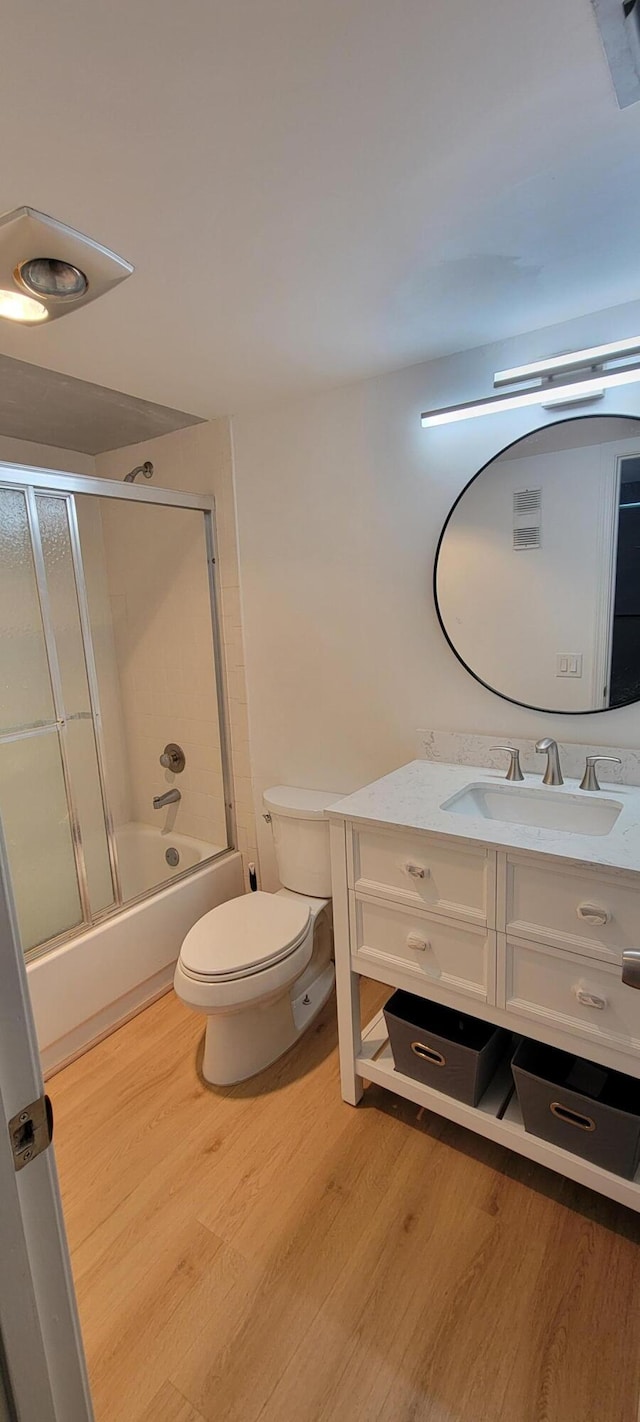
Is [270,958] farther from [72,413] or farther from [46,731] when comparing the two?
[72,413]

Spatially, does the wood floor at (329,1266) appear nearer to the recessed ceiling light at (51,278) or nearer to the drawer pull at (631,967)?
the drawer pull at (631,967)

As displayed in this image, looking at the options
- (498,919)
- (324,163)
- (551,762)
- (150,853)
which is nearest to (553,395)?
(324,163)

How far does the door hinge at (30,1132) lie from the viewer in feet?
1.90

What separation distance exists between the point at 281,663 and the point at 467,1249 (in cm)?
177

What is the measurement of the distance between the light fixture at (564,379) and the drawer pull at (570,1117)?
1.71 meters

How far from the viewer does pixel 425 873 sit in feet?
4.56

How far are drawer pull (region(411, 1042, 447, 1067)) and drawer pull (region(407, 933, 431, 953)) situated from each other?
27 centimetres

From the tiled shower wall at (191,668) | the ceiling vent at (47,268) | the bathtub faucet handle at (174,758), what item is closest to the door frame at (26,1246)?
the ceiling vent at (47,268)

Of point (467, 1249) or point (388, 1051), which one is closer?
point (467, 1249)

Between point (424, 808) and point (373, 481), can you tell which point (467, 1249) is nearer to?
point (424, 808)

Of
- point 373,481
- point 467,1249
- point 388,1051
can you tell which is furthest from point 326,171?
point 467,1249

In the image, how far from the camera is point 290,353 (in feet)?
5.63

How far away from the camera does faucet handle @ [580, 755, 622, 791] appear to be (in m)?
1.57

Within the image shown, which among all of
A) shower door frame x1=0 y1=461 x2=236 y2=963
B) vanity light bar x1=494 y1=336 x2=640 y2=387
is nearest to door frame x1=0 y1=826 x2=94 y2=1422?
shower door frame x1=0 y1=461 x2=236 y2=963
